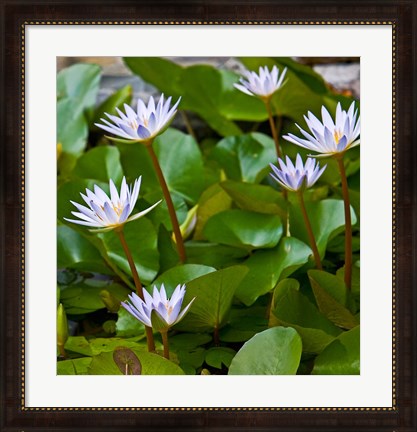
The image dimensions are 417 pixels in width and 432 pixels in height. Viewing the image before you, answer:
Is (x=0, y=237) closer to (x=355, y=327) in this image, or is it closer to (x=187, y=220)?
(x=187, y=220)

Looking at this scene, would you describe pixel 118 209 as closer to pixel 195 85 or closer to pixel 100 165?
pixel 100 165

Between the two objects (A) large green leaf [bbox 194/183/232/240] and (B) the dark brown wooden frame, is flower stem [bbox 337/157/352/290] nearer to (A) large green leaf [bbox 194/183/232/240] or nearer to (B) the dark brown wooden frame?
(B) the dark brown wooden frame

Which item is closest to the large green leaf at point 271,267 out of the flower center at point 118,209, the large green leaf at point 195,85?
the flower center at point 118,209

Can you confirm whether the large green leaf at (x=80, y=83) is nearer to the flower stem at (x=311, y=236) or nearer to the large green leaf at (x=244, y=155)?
the large green leaf at (x=244, y=155)

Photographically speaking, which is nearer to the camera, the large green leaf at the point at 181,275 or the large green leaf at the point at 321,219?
the large green leaf at the point at 181,275

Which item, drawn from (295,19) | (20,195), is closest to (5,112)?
(20,195)

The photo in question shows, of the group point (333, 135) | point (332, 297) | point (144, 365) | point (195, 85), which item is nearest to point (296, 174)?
point (333, 135)
